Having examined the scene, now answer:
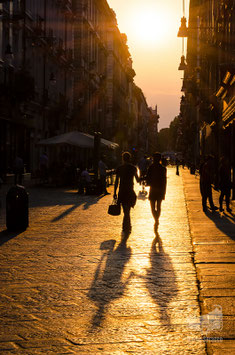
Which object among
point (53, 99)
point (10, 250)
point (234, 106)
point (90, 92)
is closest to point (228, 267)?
point (10, 250)

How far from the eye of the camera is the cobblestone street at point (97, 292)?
479 cm

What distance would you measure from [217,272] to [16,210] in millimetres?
5495

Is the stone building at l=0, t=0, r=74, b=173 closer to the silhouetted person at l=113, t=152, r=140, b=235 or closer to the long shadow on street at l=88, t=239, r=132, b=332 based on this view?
the silhouetted person at l=113, t=152, r=140, b=235

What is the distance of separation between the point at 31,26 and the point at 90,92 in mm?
21849

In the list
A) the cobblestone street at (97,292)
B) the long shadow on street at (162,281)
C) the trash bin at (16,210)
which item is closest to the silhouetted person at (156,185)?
the cobblestone street at (97,292)

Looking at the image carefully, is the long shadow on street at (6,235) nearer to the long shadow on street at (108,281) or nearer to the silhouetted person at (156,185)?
the long shadow on street at (108,281)

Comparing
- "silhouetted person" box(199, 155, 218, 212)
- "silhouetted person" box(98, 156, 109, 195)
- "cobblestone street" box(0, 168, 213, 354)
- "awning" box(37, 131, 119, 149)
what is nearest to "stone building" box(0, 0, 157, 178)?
"awning" box(37, 131, 119, 149)

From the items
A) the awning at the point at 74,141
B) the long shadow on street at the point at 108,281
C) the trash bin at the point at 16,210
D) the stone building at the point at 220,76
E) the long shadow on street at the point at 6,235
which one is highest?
the stone building at the point at 220,76

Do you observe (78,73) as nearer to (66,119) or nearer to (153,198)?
(66,119)

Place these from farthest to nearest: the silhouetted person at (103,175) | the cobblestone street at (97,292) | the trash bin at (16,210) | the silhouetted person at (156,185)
Answer: the silhouetted person at (103,175) → the silhouetted person at (156,185) → the trash bin at (16,210) → the cobblestone street at (97,292)

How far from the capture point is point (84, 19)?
52.3 meters

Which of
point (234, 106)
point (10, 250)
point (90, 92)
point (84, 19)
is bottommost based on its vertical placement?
point (10, 250)

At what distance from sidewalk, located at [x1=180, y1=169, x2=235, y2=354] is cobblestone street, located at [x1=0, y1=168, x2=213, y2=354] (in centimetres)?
12

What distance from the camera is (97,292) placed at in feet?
21.7
